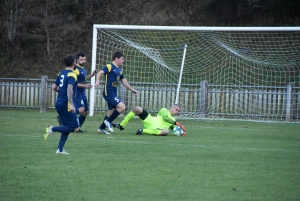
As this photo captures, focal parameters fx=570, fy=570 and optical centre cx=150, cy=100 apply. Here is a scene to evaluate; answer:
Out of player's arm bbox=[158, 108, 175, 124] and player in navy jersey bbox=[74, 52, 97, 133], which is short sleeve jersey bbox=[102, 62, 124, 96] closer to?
player in navy jersey bbox=[74, 52, 97, 133]

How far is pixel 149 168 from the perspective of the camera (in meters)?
8.31

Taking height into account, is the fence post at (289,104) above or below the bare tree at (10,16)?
below

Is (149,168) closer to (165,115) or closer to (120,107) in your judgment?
(165,115)

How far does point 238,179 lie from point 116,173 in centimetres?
166

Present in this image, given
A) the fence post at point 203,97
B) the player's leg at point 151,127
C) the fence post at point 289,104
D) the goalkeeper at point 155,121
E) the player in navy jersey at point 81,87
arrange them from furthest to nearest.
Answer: the fence post at point 203,97 < the fence post at point 289,104 < the player in navy jersey at point 81,87 < the player's leg at point 151,127 < the goalkeeper at point 155,121

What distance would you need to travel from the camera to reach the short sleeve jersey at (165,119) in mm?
13227

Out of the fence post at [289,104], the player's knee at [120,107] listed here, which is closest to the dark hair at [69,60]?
the player's knee at [120,107]

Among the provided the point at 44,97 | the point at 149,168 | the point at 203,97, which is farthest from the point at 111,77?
the point at 44,97

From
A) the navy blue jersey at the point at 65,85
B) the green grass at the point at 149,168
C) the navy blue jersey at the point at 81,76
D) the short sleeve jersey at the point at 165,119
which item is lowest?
the green grass at the point at 149,168

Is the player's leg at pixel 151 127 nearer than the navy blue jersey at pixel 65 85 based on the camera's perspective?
No

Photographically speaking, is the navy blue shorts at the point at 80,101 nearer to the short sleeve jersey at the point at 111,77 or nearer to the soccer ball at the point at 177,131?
→ the short sleeve jersey at the point at 111,77

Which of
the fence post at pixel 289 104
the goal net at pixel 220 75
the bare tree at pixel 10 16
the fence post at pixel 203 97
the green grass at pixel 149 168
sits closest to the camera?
the green grass at pixel 149 168

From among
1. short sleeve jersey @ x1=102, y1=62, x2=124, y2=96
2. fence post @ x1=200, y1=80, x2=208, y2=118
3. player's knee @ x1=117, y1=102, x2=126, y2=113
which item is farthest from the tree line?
player's knee @ x1=117, y1=102, x2=126, y2=113

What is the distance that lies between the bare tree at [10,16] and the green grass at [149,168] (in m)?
22.1
